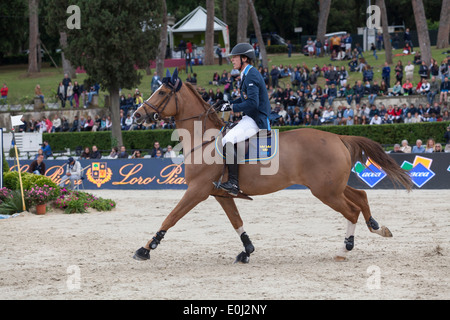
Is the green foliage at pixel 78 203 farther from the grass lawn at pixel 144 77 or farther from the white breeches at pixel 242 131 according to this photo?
the grass lawn at pixel 144 77

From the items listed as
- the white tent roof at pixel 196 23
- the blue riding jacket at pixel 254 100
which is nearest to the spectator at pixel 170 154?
the blue riding jacket at pixel 254 100

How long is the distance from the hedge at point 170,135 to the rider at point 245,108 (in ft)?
53.8

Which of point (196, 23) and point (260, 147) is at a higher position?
point (196, 23)

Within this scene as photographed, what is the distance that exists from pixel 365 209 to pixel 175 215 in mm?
2903

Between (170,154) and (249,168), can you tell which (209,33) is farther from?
(249,168)

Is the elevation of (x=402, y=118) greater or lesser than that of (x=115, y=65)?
lesser

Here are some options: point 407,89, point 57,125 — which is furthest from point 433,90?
point 57,125

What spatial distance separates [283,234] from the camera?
1176cm

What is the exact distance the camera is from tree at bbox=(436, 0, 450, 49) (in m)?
41.3

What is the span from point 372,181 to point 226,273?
12357mm

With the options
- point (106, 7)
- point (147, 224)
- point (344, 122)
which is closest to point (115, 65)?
point (106, 7)

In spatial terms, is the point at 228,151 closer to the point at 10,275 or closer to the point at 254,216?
the point at 10,275

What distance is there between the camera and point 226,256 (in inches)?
382

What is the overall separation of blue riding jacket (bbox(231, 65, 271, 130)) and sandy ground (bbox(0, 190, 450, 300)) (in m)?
2.15
